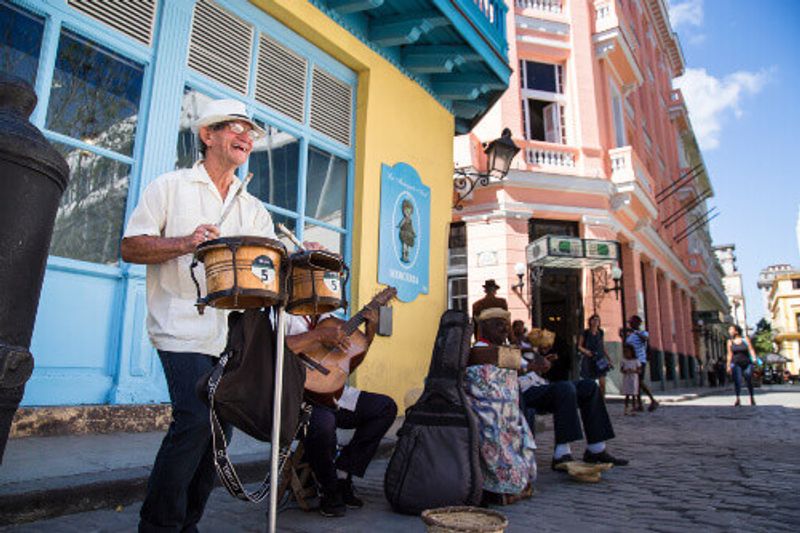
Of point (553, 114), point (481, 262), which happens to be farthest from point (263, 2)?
point (553, 114)

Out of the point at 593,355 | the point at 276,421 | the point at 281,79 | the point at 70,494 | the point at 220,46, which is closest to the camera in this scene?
the point at 276,421

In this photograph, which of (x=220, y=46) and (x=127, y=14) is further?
(x=220, y=46)

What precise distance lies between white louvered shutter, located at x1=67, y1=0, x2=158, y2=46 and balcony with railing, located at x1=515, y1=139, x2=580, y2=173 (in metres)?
11.2

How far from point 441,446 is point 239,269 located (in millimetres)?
1888

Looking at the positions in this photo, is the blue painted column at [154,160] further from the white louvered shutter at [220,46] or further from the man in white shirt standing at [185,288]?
the man in white shirt standing at [185,288]

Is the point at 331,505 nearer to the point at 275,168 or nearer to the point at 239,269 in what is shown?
the point at 239,269

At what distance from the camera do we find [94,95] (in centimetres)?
423

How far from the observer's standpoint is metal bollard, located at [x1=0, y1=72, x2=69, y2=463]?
154cm

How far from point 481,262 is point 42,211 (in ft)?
42.5

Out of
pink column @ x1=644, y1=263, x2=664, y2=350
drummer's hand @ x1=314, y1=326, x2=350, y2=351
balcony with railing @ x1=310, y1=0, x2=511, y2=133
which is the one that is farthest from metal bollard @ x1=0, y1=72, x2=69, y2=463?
pink column @ x1=644, y1=263, x2=664, y2=350

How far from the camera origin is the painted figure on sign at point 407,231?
21.8 ft

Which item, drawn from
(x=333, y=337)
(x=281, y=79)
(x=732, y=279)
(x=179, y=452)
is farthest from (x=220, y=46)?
(x=732, y=279)

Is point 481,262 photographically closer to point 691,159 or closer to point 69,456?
point 69,456

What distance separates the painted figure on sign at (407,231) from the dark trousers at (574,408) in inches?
114
